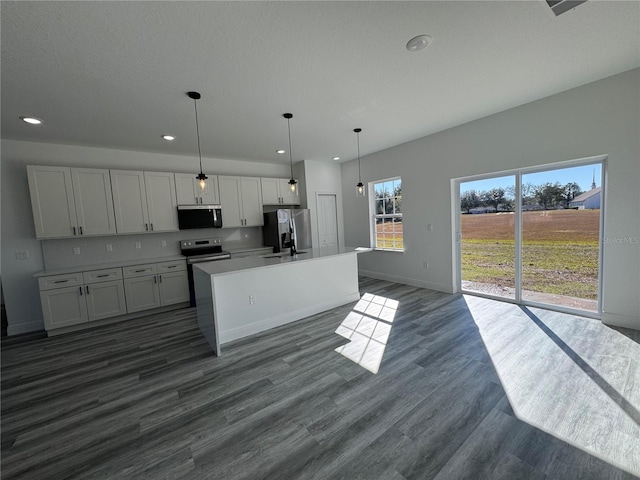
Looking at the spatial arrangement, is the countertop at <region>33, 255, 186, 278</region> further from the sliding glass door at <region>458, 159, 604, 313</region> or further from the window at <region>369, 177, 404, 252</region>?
the sliding glass door at <region>458, 159, 604, 313</region>

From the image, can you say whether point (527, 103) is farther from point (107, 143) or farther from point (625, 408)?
point (107, 143)

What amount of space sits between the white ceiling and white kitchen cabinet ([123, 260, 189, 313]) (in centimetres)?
208

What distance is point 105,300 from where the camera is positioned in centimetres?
382

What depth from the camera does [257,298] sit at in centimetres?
324

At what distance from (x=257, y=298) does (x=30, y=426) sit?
2025mm

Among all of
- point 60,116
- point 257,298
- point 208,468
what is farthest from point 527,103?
point 60,116

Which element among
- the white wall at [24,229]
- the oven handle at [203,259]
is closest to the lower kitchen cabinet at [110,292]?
the oven handle at [203,259]

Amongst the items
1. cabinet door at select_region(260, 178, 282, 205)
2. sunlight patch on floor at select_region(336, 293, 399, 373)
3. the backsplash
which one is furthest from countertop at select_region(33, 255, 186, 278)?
sunlight patch on floor at select_region(336, 293, 399, 373)

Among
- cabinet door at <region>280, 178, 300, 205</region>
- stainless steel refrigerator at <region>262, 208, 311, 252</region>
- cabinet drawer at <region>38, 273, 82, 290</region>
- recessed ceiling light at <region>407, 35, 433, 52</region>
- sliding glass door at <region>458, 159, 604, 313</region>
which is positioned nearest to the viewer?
recessed ceiling light at <region>407, 35, 433, 52</region>

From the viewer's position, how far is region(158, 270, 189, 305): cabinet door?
13.9 feet

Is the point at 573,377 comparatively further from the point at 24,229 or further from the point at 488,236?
the point at 24,229

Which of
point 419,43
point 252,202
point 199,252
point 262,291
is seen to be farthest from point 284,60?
point 199,252

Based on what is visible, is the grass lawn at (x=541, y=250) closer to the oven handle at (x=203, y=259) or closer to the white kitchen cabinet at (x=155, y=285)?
the oven handle at (x=203, y=259)

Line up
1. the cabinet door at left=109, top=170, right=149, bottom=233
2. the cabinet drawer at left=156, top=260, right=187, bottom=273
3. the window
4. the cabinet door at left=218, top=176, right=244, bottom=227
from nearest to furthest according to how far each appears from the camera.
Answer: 1. the cabinet door at left=109, top=170, right=149, bottom=233
2. the cabinet drawer at left=156, top=260, right=187, bottom=273
3. the cabinet door at left=218, top=176, right=244, bottom=227
4. the window
